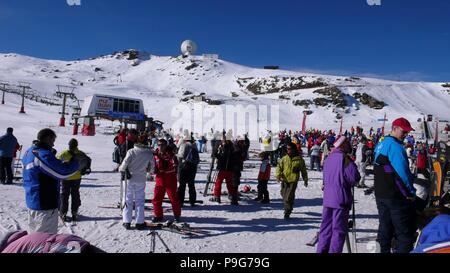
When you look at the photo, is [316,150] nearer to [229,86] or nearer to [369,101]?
[369,101]

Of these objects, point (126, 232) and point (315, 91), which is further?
point (315, 91)

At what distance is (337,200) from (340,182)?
0.25 metres

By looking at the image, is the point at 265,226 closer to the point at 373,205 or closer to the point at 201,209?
the point at 201,209

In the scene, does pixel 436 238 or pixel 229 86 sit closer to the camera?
pixel 436 238

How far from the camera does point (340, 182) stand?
5230 millimetres

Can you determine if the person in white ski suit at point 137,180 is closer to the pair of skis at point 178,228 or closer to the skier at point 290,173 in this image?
the pair of skis at point 178,228

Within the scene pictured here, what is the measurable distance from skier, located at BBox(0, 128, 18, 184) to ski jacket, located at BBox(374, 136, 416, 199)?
33.8 feet

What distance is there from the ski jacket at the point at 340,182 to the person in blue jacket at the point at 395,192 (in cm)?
36

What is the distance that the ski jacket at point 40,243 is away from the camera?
2.15 metres

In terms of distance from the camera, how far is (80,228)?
23.2ft

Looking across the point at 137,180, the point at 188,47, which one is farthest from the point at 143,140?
the point at 188,47

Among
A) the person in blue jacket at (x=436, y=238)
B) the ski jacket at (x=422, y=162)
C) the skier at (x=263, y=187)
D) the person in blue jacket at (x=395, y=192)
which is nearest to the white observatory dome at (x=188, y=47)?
the ski jacket at (x=422, y=162)
